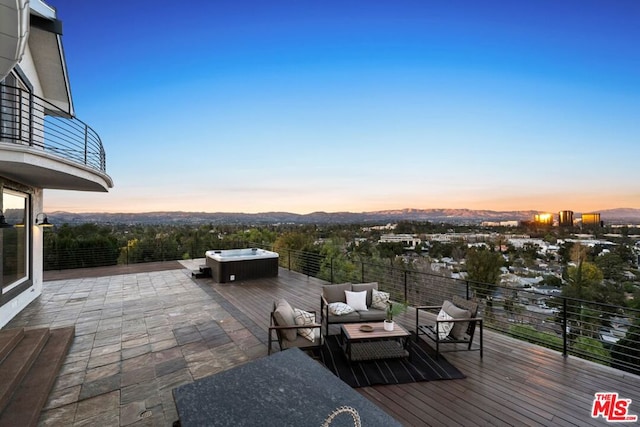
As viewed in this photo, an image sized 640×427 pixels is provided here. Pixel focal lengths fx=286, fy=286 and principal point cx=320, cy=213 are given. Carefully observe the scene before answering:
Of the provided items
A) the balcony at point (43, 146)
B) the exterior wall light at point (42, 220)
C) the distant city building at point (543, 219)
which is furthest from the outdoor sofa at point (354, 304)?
the distant city building at point (543, 219)

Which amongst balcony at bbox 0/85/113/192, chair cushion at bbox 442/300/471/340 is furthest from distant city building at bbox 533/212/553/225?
balcony at bbox 0/85/113/192

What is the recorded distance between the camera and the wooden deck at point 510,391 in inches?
107

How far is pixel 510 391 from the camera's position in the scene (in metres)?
3.13

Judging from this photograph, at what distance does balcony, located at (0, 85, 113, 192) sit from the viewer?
3.96 meters

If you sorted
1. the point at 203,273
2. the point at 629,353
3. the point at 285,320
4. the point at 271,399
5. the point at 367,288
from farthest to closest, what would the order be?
the point at 203,273
the point at 629,353
the point at 367,288
the point at 285,320
the point at 271,399

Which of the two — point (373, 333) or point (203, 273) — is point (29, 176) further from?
point (373, 333)

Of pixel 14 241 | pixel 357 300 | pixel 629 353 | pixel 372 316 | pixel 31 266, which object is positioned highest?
pixel 14 241

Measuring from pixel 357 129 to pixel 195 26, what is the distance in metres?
5.92

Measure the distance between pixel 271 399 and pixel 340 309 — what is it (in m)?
A: 3.52

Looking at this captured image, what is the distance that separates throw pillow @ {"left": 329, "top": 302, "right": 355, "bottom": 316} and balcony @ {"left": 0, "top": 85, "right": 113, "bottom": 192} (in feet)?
16.2

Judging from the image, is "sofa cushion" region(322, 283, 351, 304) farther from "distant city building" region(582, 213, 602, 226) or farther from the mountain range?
"distant city building" region(582, 213, 602, 226)

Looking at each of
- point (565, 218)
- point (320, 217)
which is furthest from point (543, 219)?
point (320, 217)

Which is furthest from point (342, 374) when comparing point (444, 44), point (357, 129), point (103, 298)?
point (357, 129)

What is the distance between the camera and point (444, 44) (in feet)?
24.4
